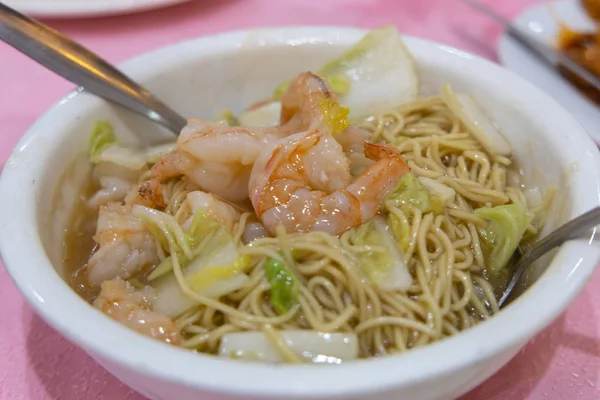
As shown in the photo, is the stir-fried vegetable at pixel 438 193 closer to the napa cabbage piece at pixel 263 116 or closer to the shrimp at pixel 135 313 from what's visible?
the napa cabbage piece at pixel 263 116

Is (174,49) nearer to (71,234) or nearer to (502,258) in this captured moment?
(71,234)

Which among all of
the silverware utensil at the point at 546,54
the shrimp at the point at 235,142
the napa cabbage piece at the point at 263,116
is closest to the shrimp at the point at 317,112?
the shrimp at the point at 235,142

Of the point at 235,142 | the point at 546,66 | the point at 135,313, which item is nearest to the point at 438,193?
the point at 235,142

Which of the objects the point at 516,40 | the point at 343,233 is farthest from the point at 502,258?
the point at 516,40

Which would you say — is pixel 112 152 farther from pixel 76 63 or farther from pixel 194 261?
pixel 194 261

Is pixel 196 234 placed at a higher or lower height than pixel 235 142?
lower

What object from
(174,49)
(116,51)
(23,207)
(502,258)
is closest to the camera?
(23,207)
